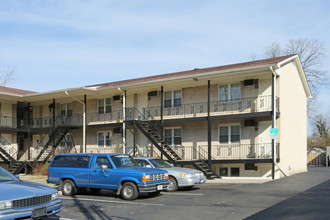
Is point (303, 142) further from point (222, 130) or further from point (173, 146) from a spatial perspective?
point (173, 146)

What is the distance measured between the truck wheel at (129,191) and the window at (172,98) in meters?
12.3

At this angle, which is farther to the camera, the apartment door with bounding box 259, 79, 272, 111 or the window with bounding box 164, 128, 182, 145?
the window with bounding box 164, 128, 182, 145

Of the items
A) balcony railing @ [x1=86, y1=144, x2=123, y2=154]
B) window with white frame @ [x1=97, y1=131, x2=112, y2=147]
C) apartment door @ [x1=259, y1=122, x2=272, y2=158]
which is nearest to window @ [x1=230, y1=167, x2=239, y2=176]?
apartment door @ [x1=259, y1=122, x2=272, y2=158]

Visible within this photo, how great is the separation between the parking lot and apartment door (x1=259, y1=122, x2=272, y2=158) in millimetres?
5777

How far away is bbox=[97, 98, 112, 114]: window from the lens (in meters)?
28.4

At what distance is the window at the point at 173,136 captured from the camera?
25.1 m

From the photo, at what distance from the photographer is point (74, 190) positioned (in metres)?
14.5

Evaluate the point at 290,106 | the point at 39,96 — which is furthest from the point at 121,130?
the point at 290,106

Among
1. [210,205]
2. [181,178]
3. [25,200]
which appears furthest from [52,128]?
[25,200]

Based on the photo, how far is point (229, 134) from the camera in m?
23.3

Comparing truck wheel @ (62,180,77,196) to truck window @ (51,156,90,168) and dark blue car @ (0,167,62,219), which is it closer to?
truck window @ (51,156,90,168)

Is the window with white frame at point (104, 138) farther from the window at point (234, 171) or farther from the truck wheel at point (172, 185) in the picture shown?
the truck wheel at point (172, 185)

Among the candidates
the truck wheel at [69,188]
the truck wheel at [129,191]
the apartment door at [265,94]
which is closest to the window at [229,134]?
the apartment door at [265,94]

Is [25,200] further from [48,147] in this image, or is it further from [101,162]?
[48,147]
